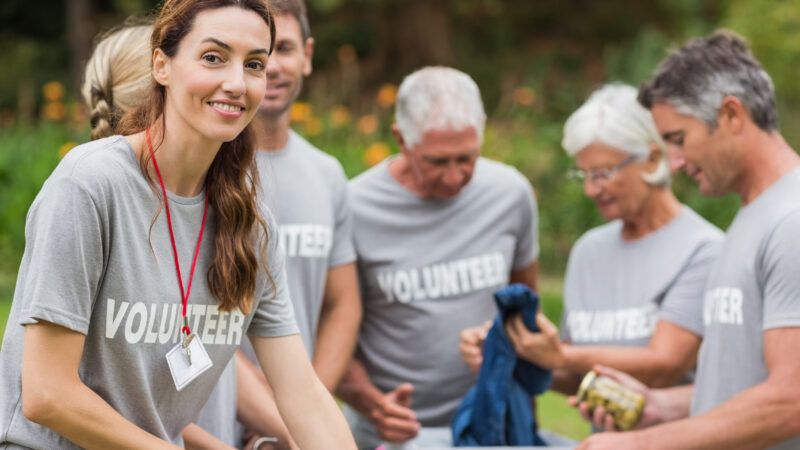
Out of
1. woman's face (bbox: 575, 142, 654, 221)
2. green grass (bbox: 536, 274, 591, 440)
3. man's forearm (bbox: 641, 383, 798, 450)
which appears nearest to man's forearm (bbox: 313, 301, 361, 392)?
woman's face (bbox: 575, 142, 654, 221)

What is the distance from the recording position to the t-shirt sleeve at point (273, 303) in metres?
2.71

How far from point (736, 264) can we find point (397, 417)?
1103 millimetres

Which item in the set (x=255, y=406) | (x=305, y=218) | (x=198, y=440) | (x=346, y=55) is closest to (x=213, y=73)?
(x=198, y=440)

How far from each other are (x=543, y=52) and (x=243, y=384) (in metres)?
17.6

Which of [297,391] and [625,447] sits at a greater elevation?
[297,391]

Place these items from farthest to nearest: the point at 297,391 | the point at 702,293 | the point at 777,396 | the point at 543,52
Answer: the point at 543,52
the point at 702,293
the point at 777,396
the point at 297,391

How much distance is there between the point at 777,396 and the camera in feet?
10.5

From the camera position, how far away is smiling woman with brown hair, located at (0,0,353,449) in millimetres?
2275

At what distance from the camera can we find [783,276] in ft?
10.5

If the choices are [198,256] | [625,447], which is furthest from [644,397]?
[198,256]

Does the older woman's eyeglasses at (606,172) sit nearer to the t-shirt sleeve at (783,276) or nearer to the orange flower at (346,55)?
the t-shirt sleeve at (783,276)

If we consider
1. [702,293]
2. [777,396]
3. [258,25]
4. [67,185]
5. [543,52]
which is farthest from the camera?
[543,52]

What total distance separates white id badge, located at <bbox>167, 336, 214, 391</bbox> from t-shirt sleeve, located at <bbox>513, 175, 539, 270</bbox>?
6.27 ft

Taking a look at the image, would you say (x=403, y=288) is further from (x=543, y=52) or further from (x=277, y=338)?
(x=543, y=52)
